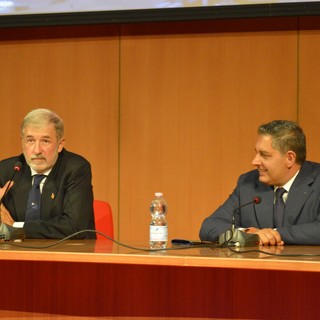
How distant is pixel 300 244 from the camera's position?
3570 mm

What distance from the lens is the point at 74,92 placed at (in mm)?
5766

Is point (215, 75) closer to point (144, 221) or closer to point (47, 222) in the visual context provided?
point (144, 221)

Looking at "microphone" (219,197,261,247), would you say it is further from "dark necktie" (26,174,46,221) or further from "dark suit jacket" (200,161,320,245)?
"dark necktie" (26,174,46,221)

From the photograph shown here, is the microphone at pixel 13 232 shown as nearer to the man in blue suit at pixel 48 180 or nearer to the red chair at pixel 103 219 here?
the man in blue suit at pixel 48 180

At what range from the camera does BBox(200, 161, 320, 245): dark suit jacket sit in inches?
148

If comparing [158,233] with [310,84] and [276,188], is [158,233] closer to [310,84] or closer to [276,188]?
[276,188]

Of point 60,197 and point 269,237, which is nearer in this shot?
point 269,237

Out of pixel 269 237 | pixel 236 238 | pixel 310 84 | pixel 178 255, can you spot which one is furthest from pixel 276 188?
A: pixel 310 84

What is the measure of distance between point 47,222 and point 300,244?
129 centimetres

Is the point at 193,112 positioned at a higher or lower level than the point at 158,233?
higher

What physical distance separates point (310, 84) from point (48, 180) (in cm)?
222

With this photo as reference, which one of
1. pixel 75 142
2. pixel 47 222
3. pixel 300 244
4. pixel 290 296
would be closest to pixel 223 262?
pixel 290 296

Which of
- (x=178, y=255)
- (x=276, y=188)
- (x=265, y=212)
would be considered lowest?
(x=178, y=255)

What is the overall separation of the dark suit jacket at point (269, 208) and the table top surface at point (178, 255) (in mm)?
496
